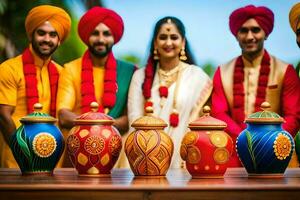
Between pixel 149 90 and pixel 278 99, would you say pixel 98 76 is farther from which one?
pixel 278 99

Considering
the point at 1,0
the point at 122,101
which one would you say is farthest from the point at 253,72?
the point at 1,0

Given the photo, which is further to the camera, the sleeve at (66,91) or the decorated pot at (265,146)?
the sleeve at (66,91)

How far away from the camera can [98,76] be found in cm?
554

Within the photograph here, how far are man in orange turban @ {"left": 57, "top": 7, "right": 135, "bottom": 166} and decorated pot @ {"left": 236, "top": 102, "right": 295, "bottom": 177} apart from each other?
1.99m

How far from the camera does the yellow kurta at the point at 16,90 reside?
544 cm

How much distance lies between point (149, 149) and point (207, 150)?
0.71 ft

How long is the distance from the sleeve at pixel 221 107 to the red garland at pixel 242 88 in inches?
2.4

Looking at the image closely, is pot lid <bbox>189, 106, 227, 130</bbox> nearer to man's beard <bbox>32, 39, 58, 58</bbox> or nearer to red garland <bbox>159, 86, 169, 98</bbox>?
red garland <bbox>159, 86, 169, 98</bbox>

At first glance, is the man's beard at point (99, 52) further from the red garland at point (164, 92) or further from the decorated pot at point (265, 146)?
the decorated pot at point (265, 146)

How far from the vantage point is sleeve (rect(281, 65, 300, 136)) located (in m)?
5.25

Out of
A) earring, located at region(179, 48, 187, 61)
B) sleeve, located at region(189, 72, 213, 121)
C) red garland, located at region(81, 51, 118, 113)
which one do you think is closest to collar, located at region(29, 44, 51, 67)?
red garland, located at region(81, 51, 118, 113)

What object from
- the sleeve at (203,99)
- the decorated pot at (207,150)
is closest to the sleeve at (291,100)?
the sleeve at (203,99)

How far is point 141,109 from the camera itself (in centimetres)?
543

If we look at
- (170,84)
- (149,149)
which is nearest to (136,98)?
(170,84)
